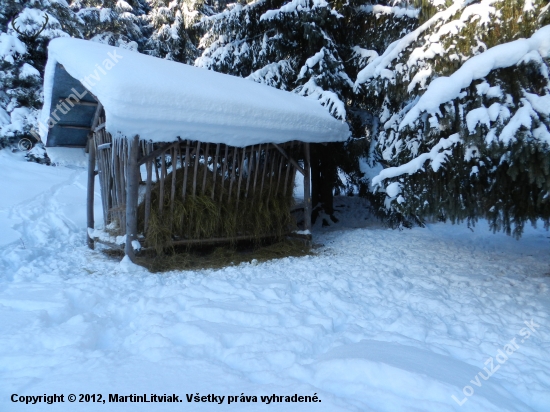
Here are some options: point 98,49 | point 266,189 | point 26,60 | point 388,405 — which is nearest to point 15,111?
point 26,60

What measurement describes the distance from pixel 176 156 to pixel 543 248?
5554 millimetres

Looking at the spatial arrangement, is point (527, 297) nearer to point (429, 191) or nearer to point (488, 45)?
point (429, 191)

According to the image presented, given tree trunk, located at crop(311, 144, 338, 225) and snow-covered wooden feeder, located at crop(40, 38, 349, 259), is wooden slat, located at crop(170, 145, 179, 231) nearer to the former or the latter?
snow-covered wooden feeder, located at crop(40, 38, 349, 259)

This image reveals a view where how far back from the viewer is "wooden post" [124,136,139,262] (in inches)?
162

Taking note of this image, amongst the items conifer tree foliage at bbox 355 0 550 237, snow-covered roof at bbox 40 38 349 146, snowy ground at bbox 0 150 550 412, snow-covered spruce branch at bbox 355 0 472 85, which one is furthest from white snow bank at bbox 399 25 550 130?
snow-covered roof at bbox 40 38 349 146

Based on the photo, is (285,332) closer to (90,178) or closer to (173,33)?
(90,178)

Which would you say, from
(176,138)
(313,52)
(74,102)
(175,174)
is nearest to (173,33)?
(313,52)

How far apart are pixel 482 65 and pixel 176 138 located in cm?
293

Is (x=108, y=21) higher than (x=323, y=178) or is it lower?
higher

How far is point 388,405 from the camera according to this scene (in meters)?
1.70

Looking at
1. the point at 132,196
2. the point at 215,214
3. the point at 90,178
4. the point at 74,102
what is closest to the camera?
the point at 132,196

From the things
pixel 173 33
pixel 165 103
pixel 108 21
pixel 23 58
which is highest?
pixel 108 21

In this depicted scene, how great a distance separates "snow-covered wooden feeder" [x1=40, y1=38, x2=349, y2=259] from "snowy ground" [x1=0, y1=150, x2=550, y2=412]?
2.76ft

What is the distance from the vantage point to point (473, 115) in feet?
8.65
